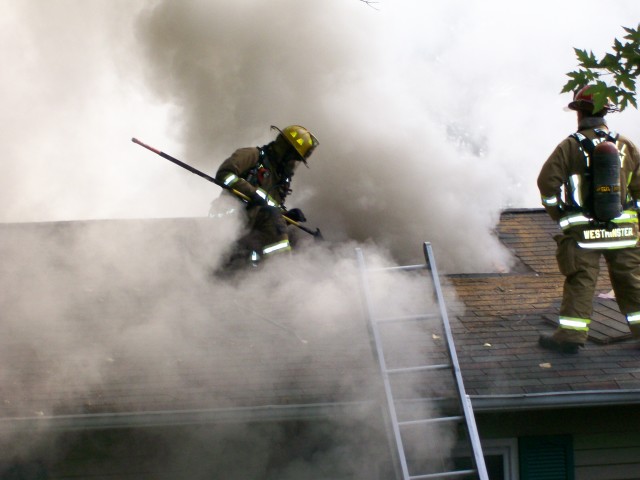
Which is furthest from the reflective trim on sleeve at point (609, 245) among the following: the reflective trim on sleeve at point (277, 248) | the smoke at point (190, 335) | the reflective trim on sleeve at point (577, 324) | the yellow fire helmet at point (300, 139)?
the yellow fire helmet at point (300, 139)

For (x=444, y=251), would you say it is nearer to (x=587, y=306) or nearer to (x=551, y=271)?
(x=551, y=271)

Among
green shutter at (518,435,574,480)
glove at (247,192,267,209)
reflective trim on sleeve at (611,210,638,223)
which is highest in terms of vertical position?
glove at (247,192,267,209)

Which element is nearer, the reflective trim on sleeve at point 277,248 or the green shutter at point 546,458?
the green shutter at point 546,458

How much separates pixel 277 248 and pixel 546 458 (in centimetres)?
236

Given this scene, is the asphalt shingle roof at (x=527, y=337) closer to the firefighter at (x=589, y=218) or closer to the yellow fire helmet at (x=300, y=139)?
the firefighter at (x=589, y=218)

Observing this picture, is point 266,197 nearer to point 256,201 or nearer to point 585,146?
point 256,201

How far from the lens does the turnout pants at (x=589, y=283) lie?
624 centimetres

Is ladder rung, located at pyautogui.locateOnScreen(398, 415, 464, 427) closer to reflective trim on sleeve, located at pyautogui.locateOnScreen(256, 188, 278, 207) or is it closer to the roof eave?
the roof eave

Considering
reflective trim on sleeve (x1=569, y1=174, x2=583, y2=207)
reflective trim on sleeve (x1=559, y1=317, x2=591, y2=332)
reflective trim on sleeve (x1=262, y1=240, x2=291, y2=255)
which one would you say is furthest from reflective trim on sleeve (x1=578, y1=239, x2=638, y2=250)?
reflective trim on sleeve (x1=262, y1=240, x2=291, y2=255)

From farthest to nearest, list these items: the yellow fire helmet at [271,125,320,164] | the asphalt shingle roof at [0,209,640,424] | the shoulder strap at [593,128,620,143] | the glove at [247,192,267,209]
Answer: the yellow fire helmet at [271,125,320,164], the glove at [247,192,267,209], the shoulder strap at [593,128,620,143], the asphalt shingle roof at [0,209,640,424]

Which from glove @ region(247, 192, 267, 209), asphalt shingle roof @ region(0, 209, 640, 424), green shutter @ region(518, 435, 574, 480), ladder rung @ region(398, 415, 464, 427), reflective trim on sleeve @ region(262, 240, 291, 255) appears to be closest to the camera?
ladder rung @ region(398, 415, 464, 427)

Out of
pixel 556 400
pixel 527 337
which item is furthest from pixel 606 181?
pixel 556 400

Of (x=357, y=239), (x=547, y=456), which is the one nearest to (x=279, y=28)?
(x=357, y=239)

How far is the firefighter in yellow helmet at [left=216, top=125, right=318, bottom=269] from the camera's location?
23.7 ft
